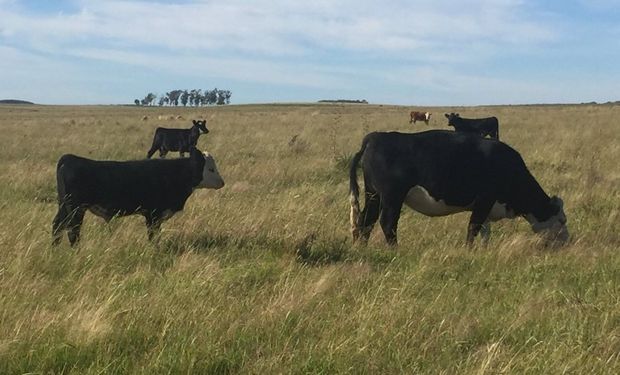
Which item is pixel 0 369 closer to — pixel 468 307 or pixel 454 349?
pixel 454 349

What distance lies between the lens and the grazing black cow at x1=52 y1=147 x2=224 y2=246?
22.4ft

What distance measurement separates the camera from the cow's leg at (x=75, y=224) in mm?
6719

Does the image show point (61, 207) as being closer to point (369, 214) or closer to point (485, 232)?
point (369, 214)

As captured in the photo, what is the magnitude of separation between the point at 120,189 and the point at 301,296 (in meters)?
3.29

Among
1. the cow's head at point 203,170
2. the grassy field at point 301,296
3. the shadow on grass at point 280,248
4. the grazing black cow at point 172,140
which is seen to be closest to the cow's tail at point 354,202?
the grassy field at point 301,296

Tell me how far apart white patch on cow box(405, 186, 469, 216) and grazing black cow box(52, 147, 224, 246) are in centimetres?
276

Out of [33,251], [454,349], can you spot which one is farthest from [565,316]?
[33,251]

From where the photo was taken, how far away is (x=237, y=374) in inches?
136

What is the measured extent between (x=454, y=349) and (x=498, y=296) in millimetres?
1394

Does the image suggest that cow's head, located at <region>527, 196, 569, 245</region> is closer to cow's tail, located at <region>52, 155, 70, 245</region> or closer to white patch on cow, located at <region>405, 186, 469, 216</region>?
white patch on cow, located at <region>405, 186, 469, 216</region>

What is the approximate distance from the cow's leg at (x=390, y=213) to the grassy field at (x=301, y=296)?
19cm

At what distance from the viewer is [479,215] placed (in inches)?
283

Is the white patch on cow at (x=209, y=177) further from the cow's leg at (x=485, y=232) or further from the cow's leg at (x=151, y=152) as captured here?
the cow's leg at (x=151, y=152)

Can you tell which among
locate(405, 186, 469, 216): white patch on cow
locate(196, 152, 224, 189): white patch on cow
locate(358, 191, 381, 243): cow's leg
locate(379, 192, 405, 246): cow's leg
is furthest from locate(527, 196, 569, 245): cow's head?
locate(196, 152, 224, 189): white patch on cow
